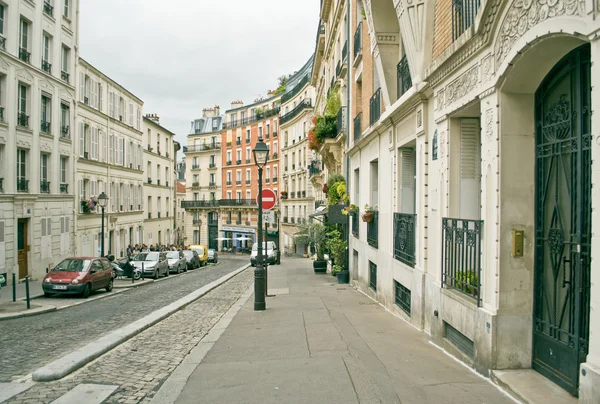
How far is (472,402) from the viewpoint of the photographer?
507cm

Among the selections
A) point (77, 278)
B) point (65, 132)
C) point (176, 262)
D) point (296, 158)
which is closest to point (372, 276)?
point (77, 278)

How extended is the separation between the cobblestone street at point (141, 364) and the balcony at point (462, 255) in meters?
3.97

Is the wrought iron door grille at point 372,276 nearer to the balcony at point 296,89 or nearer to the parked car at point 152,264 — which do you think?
the parked car at point 152,264

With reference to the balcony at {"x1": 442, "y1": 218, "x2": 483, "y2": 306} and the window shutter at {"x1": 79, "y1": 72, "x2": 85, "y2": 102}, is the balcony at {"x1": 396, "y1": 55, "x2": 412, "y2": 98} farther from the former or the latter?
the window shutter at {"x1": 79, "y1": 72, "x2": 85, "y2": 102}

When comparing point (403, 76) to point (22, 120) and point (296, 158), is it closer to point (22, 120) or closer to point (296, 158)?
point (22, 120)

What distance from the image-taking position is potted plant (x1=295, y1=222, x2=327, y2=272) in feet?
77.3

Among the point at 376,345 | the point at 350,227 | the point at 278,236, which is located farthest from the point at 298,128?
the point at 376,345

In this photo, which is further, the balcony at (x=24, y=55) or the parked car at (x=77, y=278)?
the balcony at (x=24, y=55)

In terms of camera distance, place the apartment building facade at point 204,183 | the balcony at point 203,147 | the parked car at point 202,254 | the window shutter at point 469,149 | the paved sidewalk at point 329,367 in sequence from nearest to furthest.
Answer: the paved sidewalk at point 329,367 < the window shutter at point 469,149 < the parked car at point 202,254 < the apartment building facade at point 204,183 < the balcony at point 203,147

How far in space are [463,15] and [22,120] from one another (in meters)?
22.0

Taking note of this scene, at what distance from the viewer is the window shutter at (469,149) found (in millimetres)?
7129

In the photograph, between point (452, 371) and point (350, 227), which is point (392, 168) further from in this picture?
point (350, 227)

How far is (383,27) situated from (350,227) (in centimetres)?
857

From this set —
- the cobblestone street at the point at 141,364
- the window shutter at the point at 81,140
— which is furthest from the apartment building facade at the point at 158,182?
the cobblestone street at the point at 141,364
